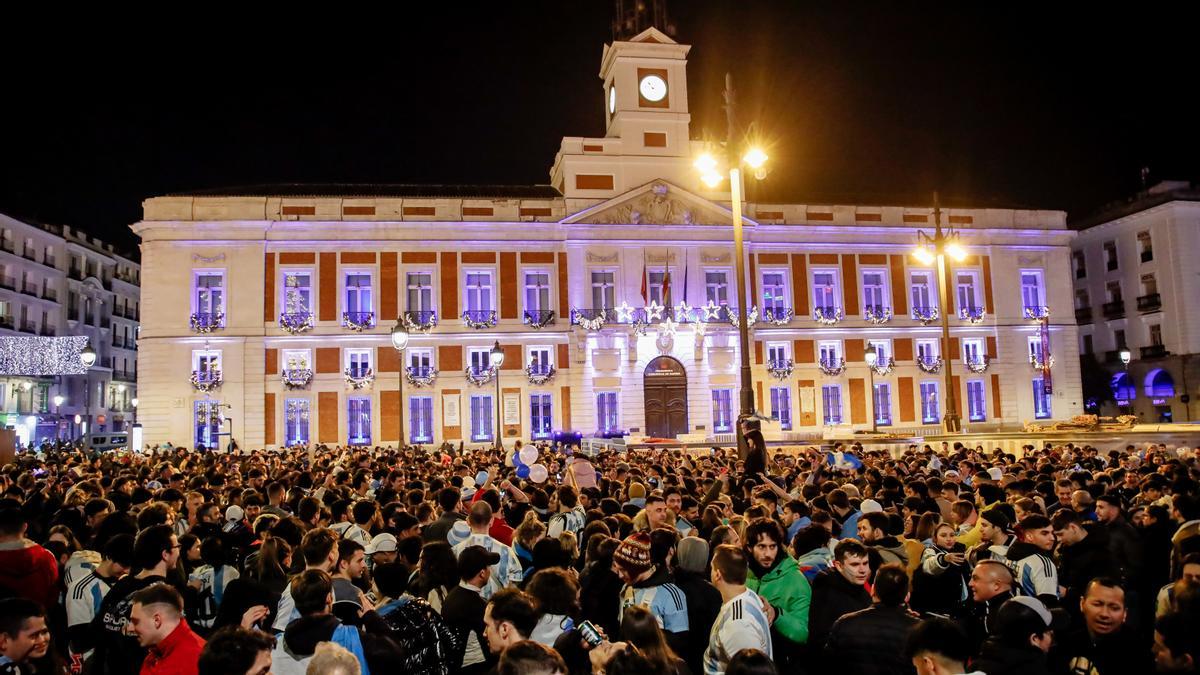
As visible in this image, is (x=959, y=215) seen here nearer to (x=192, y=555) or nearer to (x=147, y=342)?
(x=147, y=342)

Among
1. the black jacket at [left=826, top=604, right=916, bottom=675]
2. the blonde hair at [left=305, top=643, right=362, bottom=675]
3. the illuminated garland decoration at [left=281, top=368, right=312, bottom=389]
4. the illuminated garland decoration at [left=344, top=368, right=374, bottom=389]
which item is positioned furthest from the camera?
the illuminated garland decoration at [left=344, top=368, right=374, bottom=389]

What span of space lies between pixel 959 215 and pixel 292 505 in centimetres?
4214

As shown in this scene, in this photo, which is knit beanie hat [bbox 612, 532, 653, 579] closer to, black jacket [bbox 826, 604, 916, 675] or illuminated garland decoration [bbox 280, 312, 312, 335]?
black jacket [bbox 826, 604, 916, 675]

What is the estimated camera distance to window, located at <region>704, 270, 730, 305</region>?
142 feet

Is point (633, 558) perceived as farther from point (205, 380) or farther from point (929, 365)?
point (929, 365)

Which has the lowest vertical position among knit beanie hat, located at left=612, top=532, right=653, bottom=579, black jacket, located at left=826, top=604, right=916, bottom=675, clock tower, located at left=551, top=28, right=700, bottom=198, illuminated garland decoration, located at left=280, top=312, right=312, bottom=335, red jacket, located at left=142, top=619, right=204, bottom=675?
black jacket, located at left=826, top=604, right=916, bottom=675

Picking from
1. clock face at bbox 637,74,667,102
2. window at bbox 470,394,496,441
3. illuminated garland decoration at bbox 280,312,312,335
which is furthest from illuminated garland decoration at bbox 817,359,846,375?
illuminated garland decoration at bbox 280,312,312,335

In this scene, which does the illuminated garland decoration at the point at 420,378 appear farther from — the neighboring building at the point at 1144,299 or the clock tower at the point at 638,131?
the neighboring building at the point at 1144,299

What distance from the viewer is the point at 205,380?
3859 centimetres

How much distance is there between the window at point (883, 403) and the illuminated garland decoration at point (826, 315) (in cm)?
415

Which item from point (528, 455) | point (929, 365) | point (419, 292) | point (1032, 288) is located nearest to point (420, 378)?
point (419, 292)

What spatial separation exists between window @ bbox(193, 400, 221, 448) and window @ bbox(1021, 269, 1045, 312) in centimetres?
4110

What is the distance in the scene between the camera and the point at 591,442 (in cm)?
3494

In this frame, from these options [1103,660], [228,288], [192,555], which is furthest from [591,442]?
[1103,660]
